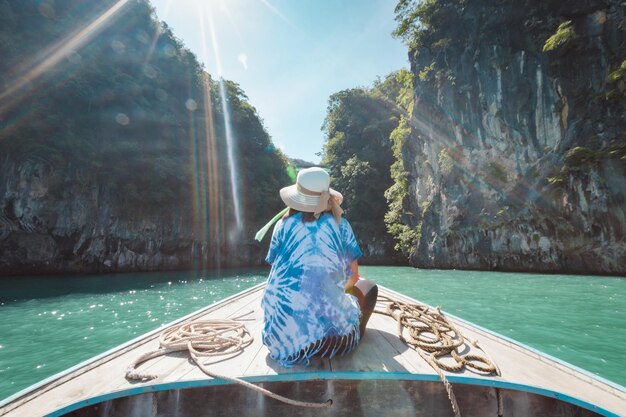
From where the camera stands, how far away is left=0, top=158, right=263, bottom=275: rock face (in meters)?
15.3

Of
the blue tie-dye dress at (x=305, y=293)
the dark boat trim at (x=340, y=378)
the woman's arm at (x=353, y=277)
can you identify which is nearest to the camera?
the dark boat trim at (x=340, y=378)

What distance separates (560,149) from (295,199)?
1722 cm

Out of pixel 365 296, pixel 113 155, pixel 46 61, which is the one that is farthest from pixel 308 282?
pixel 46 61

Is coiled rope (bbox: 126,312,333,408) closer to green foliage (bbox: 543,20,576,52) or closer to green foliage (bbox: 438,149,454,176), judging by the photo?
green foliage (bbox: 543,20,576,52)

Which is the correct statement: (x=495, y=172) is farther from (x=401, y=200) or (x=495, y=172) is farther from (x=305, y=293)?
(x=305, y=293)

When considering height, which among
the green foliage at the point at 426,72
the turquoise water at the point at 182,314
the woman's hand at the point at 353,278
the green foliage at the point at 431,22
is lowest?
the turquoise water at the point at 182,314

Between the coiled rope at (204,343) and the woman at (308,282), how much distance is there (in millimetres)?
324

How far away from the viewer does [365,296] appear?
7.11 ft

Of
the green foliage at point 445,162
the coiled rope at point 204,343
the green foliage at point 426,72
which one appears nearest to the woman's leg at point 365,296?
the coiled rope at point 204,343

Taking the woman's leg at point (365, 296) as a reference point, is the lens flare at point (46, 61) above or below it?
above

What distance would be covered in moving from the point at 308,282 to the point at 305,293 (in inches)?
2.6

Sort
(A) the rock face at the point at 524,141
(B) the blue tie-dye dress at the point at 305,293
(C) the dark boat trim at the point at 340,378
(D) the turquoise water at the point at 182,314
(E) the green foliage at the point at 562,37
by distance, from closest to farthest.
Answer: (C) the dark boat trim at the point at 340,378 → (B) the blue tie-dye dress at the point at 305,293 → (D) the turquoise water at the point at 182,314 → (A) the rock face at the point at 524,141 → (E) the green foliage at the point at 562,37

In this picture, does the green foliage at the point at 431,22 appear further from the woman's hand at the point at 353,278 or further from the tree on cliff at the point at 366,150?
the woman's hand at the point at 353,278

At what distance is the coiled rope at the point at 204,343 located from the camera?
1645 millimetres
